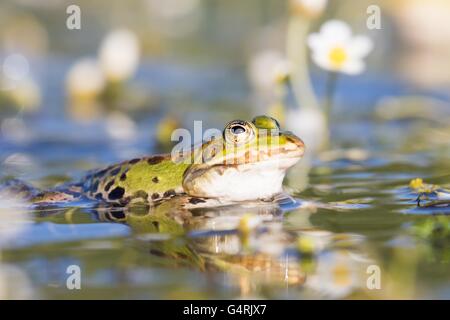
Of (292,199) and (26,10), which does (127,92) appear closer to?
(292,199)

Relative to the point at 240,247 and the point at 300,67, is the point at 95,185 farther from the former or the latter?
the point at 300,67

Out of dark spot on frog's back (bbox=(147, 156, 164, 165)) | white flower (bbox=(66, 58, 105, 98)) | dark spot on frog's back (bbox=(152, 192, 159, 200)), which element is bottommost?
dark spot on frog's back (bbox=(152, 192, 159, 200))

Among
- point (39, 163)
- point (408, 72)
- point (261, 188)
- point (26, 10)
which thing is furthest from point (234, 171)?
point (26, 10)

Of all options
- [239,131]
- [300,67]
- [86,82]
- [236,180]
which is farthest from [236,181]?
[86,82]

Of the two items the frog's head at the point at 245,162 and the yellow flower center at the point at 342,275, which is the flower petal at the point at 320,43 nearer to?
the frog's head at the point at 245,162

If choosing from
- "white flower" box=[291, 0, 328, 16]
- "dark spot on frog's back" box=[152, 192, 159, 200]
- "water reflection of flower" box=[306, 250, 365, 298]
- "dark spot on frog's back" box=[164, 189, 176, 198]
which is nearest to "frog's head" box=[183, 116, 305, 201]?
"dark spot on frog's back" box=[164, 189, 176, 198]

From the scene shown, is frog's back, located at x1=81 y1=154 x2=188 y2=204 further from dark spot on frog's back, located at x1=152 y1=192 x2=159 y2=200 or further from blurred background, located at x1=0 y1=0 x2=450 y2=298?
blurred background, located at x1=0 y1=0 x2=450 y2=298

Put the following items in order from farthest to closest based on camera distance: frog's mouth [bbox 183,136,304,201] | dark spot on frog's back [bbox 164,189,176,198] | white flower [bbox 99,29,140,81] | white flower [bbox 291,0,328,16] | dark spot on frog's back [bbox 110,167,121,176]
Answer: white flower [bbox 99,29,140,81] → white flower [bbox 291,0,328,16] → dark spot on frog's back [bbox 110,167,121,176] → dark spot on frog's back [bbox 164,189,176,198] → frog's mouth [bbox 183,136,304,201]

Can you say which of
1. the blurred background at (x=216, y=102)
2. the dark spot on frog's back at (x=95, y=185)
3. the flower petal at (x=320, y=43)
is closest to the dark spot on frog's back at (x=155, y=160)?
the dark spot on frog's back at (x=95, y=185)
